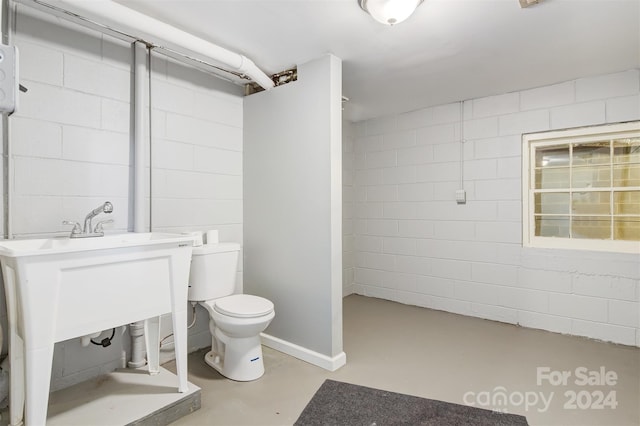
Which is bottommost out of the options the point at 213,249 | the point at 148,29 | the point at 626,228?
the point at 213,249

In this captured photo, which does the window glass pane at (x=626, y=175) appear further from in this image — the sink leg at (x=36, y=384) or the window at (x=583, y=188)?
the sink leg at (x=36, y=384)

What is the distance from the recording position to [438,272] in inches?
144

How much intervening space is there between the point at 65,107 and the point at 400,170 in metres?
3.20

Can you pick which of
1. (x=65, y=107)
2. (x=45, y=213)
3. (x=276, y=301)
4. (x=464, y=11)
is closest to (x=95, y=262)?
(x=45, y=213)

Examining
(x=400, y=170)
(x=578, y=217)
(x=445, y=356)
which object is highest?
(x=400, y=170)


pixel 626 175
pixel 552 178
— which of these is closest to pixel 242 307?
pixel 552 178

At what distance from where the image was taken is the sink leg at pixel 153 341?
2092mm

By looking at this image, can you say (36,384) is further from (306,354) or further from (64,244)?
(306,354)

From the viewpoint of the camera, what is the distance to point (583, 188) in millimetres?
2965

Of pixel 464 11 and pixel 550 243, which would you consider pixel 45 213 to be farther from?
pixel 550 243

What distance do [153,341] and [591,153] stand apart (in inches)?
153

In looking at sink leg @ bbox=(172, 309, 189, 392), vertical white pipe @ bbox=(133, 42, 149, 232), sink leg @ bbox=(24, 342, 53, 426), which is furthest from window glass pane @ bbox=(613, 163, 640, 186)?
sink leg @ bbox=(24, 342, 53, 426)

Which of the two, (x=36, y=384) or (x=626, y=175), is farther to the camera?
(x=626, y=175)

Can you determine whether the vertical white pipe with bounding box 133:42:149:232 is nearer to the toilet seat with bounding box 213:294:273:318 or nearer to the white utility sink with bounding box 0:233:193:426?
the white utility sink with bounding box 0:233:193:426
